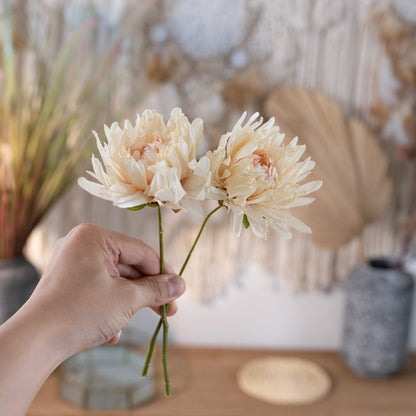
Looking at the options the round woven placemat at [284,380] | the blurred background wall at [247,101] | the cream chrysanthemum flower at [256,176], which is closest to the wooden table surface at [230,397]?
the round woven placemat at [284,380]

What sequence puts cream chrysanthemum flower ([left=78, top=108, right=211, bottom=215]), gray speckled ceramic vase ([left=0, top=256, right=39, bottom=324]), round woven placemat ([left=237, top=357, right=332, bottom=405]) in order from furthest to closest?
round woven placemat ([left=237, top=357, right=332, bottom=405]) < gray speckled ceramic vase ([left=0, top=256, right=39, bottom=324]) < cream chrysanthemum flower ([left=78, top=108, right=211, bottom=215])

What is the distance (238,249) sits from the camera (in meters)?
1.52

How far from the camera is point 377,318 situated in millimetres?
1374

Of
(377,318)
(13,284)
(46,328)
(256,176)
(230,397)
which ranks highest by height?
(256,176)

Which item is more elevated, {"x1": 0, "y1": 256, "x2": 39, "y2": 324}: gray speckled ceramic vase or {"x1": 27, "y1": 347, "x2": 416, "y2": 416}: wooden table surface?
{"x1": 0, "y1": 256, "x2": 39, "y2": 324}: gray speckled ceramic vase

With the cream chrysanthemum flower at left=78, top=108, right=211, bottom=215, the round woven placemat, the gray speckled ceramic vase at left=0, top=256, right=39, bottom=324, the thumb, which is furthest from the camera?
the round woven placemat

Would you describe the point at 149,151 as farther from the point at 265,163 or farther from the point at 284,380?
the point at 284,380

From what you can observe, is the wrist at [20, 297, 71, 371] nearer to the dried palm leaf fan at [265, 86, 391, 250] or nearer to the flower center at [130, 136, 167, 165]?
the flower center at [130, 136, 167, 165]

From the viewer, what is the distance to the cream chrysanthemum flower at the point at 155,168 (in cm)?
45

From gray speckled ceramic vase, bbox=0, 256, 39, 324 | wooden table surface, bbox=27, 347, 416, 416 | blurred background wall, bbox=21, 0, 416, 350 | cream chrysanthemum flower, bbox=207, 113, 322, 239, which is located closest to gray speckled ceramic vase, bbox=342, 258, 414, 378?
wooden table surface, bbox=27, 347, 416, 416

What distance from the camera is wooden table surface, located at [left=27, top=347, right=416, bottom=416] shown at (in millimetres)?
1251

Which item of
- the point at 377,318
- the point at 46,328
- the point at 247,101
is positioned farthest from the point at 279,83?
the point at 46,328

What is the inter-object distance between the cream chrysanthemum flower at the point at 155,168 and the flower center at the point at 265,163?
0.16 ft

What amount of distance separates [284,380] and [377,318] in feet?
0.97
